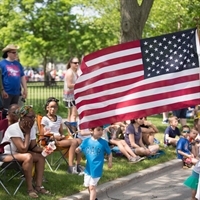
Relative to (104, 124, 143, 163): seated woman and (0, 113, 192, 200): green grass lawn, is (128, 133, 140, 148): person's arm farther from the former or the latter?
(0, 113, 192, 200): green grass lawn

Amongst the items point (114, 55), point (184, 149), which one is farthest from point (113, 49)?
point (184, 149)

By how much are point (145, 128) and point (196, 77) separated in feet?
16.7

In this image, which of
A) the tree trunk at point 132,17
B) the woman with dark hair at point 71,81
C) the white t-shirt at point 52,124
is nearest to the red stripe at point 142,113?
the white t-shirt at point 52,124

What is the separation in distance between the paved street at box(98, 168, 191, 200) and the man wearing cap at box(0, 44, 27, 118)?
10.0 feet

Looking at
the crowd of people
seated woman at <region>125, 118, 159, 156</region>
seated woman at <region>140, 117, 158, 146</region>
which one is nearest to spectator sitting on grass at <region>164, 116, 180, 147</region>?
the crowd of people

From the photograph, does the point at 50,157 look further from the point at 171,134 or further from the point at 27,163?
the point at 171,134

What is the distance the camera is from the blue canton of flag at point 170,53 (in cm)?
680

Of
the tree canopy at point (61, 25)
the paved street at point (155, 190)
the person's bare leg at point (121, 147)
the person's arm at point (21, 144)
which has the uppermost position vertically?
the tree canopy at point (61, 25)

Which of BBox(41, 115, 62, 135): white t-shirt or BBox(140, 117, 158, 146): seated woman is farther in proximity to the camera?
BBox(140, 117, 158, 146): seated woman

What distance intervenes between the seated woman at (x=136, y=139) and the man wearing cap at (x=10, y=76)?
2.38m

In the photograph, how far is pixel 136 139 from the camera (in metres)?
10.9

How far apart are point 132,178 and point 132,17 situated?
4.01 metres

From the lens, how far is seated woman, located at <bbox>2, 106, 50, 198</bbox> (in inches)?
291

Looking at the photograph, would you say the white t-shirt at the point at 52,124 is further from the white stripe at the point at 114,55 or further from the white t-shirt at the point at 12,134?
the white stripe at the point at 114,55
